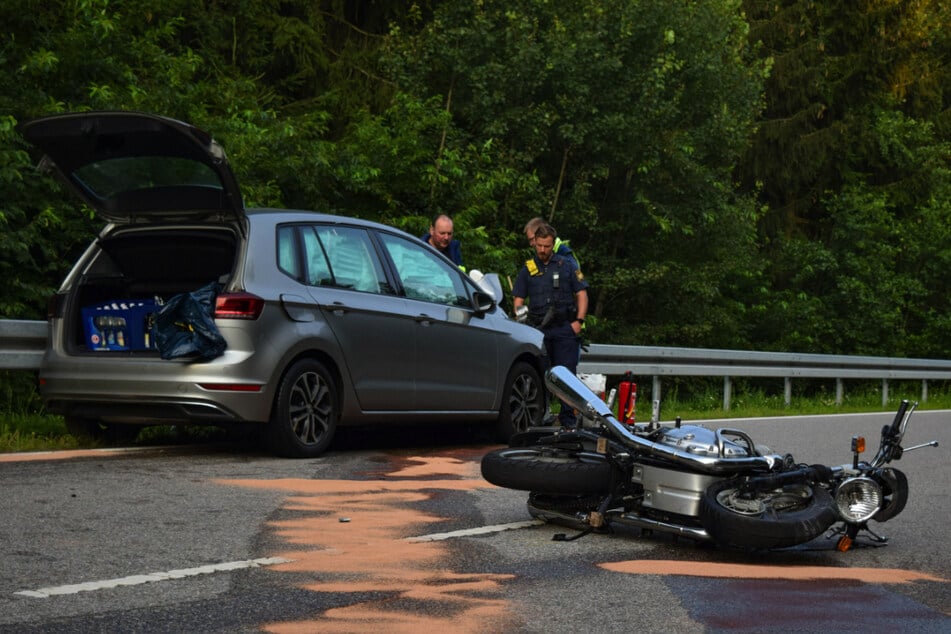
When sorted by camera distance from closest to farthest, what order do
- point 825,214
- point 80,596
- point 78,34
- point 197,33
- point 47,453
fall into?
point 80,596 → point 47,453 → point 78,34 → point 197,33 → point 825,214

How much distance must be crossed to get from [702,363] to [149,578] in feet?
48.2

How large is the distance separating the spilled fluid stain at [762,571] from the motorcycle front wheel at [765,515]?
4.5 inches

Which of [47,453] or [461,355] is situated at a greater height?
[461,355]

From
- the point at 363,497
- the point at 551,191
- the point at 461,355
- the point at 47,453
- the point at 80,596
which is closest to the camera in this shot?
the point at 80,596

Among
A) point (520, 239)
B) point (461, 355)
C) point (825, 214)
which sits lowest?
point (461, 355)

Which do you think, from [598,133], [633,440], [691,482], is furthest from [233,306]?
[598,133]

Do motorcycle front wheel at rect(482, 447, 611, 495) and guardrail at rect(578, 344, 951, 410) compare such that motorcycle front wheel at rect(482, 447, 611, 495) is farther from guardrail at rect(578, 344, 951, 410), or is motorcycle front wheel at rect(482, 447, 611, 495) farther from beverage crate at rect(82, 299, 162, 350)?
guardrail at rect(578, 344, 951, 410)

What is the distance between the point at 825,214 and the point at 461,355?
2783 centimetres

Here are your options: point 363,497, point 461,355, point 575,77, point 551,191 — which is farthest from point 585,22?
point 363,497

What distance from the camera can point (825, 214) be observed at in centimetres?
3738

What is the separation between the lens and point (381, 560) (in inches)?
240

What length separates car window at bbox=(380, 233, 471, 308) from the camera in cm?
1104

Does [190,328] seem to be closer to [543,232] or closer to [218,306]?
[218,306]

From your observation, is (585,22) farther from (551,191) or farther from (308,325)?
(308,325)
